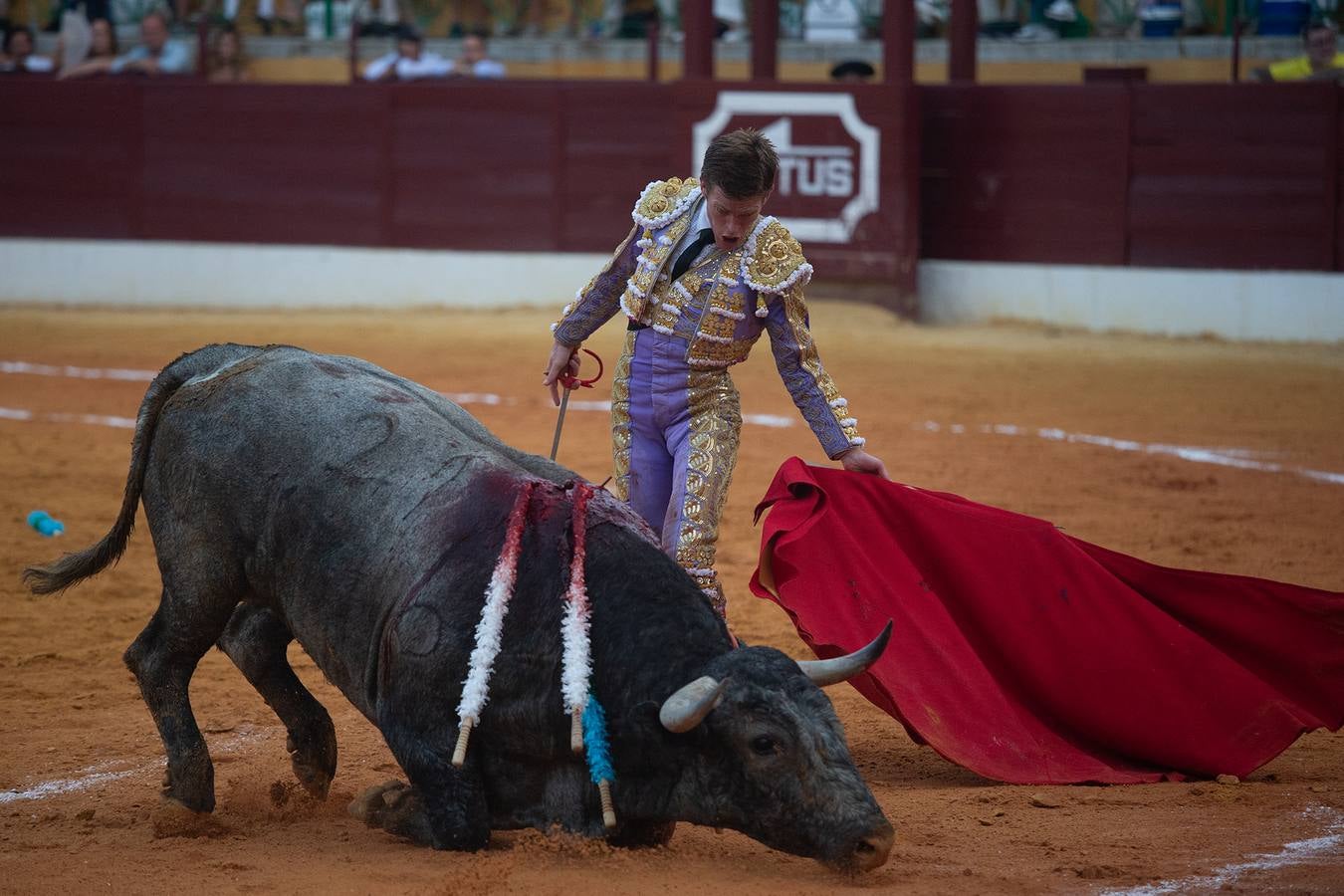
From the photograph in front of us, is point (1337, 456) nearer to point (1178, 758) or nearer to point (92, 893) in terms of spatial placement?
point (1178, 758)

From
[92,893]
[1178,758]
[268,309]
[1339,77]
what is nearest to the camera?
[92,893]

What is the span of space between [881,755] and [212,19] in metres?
12.0

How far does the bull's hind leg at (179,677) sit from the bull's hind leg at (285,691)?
144 millimetres

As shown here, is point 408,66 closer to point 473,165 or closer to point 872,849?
point 473,165

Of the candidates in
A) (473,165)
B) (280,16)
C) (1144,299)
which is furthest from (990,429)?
(280,16)

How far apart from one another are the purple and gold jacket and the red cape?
22cm

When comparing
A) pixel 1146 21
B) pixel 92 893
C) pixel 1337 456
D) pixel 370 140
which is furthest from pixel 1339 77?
pixel 92 893

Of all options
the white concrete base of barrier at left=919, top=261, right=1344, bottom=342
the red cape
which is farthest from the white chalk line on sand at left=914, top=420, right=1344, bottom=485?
the red cape

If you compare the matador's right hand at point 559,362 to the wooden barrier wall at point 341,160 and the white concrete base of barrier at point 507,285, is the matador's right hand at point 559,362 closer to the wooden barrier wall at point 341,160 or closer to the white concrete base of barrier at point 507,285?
the white concrete base of barrier at point 507,285

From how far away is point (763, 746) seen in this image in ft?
9.48

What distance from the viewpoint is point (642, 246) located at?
378 centimetres

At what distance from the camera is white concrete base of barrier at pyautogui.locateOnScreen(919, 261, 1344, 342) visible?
420 inches

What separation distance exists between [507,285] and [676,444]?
896 cm

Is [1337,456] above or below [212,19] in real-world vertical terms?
below
